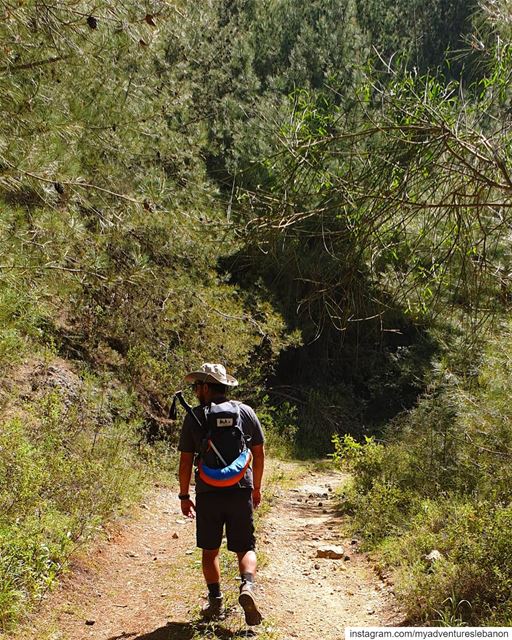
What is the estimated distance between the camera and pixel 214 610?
4.09m

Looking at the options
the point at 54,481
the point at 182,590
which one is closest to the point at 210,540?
the point at 182,590

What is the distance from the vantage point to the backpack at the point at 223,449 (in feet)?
13.0

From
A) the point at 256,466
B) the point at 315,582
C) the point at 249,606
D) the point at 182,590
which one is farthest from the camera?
the point at 315,582

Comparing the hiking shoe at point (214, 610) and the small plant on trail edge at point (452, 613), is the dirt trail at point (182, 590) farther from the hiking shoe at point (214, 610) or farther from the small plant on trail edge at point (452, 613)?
the small plant on trail edge at point (452, 613)

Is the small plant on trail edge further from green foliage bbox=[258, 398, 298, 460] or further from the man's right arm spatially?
green foliage bbox=[258, 398, 298, 460]

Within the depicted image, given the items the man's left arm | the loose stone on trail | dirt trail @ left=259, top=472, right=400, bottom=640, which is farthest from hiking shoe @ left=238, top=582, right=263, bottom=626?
the loose stone on trail

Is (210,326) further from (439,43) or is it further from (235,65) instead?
(439,43)

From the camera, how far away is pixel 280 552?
20.6ft

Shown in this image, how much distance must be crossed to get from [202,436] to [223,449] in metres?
0.16

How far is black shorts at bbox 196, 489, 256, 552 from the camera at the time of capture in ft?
13.2

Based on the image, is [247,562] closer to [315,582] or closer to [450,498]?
[315,582]

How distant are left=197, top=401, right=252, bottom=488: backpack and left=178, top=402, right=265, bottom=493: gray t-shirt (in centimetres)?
5

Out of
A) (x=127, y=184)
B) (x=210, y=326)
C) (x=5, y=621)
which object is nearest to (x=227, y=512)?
(x=5, y=621)

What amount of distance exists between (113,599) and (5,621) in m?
1.16
